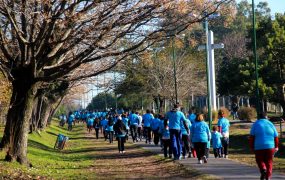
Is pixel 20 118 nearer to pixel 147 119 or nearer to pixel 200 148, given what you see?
pixel 200 148

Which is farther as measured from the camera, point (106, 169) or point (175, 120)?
point (175, 120)

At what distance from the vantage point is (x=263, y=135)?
39.5ft

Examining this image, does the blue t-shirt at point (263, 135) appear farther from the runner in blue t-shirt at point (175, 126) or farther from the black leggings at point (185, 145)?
the black leggings at point (185, 145)

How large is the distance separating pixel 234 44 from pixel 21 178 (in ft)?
199

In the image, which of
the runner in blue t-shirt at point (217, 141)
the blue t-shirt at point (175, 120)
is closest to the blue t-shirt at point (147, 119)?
the runner in blue t-shirt at point (217, 141)

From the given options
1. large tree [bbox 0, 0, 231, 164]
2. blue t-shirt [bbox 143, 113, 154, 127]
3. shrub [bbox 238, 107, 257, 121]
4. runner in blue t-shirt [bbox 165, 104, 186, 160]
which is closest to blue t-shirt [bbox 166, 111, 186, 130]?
runner in blue t-shirt [bbox 165, 104, 186, 160]

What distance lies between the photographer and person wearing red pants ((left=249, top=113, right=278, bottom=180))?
1191cm

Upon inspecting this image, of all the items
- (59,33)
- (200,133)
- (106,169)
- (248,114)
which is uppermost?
(59,33)

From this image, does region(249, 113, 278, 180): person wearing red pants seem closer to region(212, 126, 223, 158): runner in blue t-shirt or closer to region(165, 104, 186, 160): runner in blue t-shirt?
region(165, 104, 186, 160): runner in blue t-shirt

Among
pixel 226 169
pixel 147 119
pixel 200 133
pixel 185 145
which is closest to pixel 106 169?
pixel 185 145

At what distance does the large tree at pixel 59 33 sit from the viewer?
1522 centimetres

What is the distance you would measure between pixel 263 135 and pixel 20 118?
8436 millimetres

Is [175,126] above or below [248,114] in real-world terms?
below

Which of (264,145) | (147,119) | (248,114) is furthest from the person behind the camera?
(248,114)
